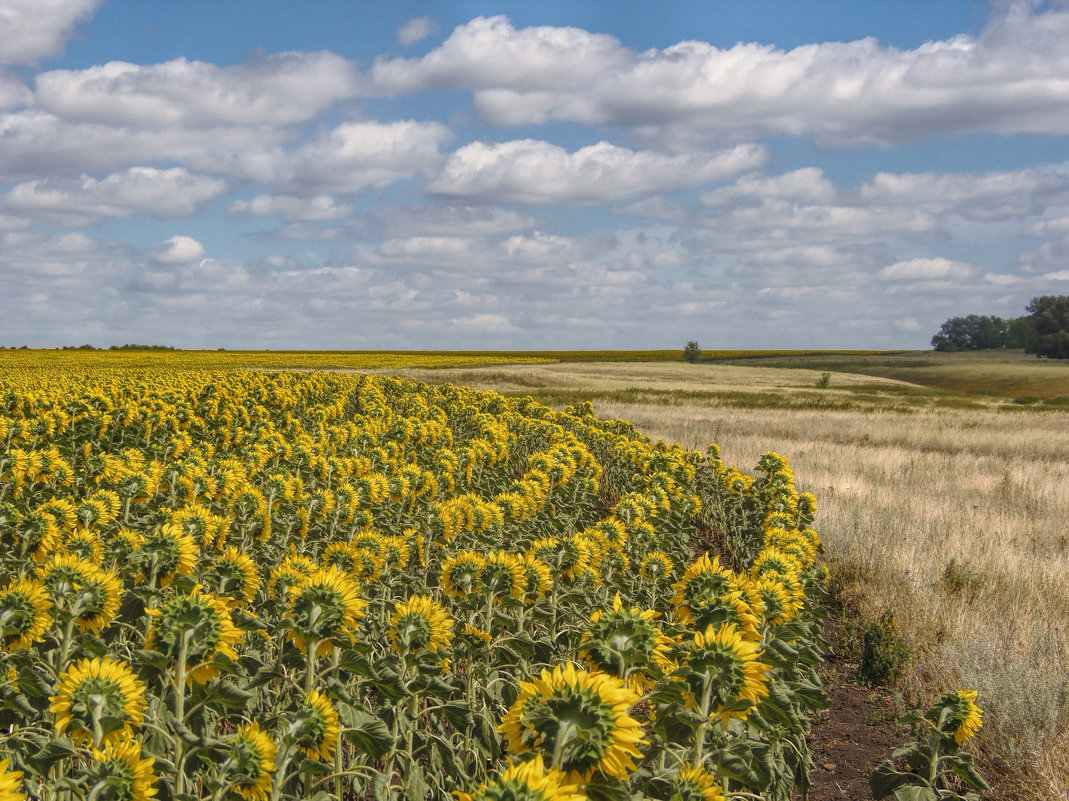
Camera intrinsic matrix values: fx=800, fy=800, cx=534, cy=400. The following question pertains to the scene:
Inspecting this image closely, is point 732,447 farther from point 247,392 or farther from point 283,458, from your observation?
point 283,458

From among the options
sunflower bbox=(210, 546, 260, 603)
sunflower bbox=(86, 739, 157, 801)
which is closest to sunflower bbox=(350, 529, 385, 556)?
sunflower bbox=(210, 546, 260, 603)

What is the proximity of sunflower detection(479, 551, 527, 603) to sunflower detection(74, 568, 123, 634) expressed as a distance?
1544 mm

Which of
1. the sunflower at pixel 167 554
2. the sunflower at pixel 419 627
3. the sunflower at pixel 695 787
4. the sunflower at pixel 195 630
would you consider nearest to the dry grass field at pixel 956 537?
the sunflower at pixel 695 787

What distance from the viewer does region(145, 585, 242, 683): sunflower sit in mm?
2510

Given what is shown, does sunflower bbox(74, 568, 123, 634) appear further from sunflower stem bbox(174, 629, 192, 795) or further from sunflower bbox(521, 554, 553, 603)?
sunflower bbox(521, 554, 553, 603)

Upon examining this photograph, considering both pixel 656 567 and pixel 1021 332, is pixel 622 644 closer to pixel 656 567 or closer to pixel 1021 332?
pixel 656 567

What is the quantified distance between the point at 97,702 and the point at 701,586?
83.7 inches

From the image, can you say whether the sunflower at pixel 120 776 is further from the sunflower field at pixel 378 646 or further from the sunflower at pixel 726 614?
the sunflower at pixel 726 614

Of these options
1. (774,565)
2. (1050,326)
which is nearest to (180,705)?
(774,565)

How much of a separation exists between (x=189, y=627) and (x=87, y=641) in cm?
57

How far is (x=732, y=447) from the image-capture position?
20.8m

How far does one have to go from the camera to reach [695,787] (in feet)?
6.81

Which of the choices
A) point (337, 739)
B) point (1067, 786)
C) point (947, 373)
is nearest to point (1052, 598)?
point (1067, 786)

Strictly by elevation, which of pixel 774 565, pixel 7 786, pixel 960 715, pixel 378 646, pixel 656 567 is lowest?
pixel 378 646
